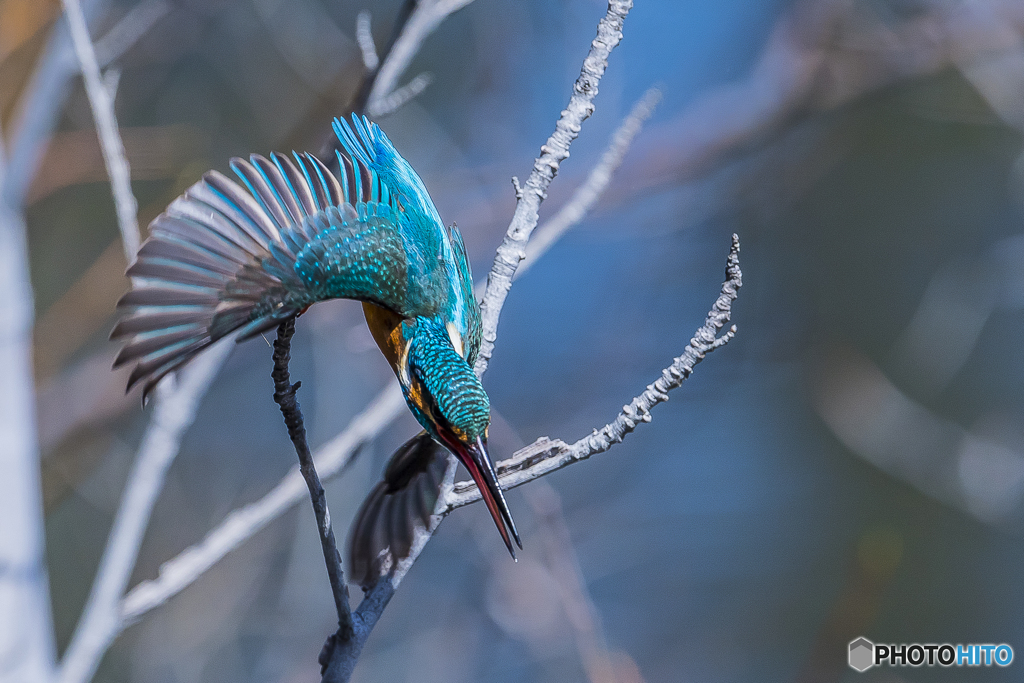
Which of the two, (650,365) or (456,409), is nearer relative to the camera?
(456,409)

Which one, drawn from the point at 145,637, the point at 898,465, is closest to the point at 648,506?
the point at 898,465

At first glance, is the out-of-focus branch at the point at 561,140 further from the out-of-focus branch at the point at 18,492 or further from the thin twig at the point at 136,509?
the out-of-focus branch at the point at 18,492

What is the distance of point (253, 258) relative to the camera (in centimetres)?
122

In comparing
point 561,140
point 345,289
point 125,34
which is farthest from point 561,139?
point 125,34

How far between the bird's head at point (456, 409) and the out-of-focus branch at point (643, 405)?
0.05m

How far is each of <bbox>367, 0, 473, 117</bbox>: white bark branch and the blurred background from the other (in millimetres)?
744

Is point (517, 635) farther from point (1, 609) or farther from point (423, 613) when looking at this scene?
point (1, 609)

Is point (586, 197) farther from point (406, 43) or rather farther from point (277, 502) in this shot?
point (277, 502)

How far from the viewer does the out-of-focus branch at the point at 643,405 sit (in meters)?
1.20

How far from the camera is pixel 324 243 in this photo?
1337mm

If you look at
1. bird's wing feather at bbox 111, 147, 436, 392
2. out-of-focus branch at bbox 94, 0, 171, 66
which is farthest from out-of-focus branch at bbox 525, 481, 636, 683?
out-of-focus branch at bbox 94, 0, 171, 66

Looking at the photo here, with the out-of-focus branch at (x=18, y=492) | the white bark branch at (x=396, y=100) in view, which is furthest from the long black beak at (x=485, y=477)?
the out-of-focus branch at (x=18, y=492)

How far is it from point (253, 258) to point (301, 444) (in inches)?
11.6

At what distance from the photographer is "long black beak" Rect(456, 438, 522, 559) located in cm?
126
